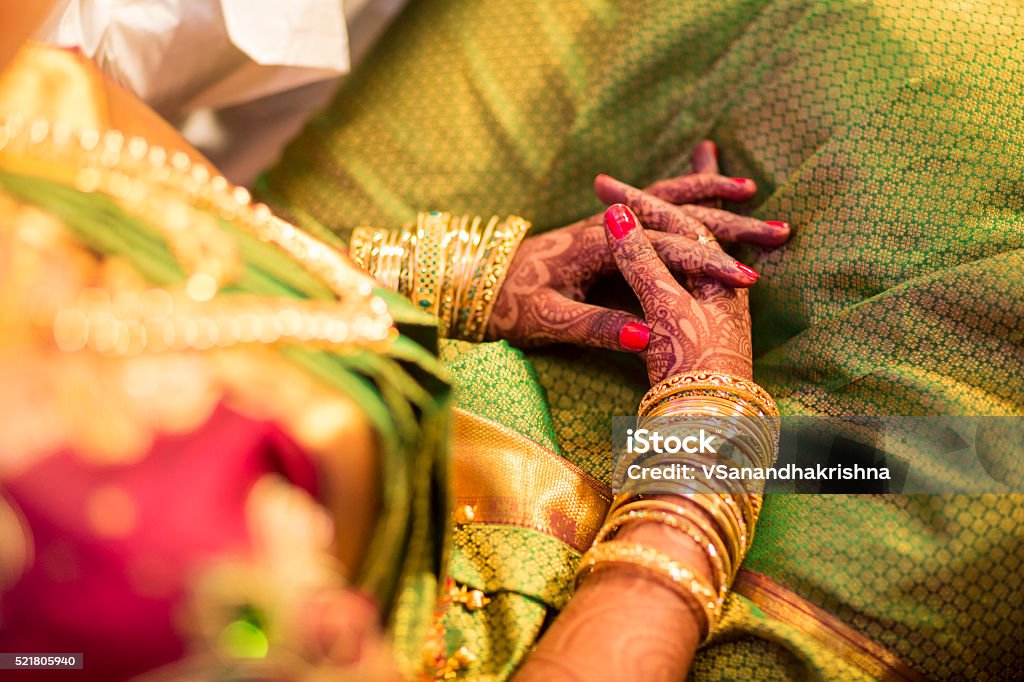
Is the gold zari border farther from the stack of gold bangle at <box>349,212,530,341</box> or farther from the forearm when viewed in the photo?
the stack of gold bangle at <box>349,212,530,341</box>

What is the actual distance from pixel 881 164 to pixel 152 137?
2.46 ft

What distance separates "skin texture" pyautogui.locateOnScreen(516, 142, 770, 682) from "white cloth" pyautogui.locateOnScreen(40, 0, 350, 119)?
518 millimetres

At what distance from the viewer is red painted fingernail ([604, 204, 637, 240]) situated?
78 centimetres

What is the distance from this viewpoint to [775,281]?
818mm

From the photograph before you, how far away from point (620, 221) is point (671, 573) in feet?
1.23

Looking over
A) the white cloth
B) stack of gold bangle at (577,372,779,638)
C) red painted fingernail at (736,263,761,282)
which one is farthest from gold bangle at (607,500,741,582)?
the white cloth

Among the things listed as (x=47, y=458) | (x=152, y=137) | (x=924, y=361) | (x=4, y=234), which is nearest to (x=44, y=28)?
(x=152, y=137)

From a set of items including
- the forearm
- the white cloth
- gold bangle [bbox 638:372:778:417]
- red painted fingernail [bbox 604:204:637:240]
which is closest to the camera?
the forearm

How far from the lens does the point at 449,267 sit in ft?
2.86

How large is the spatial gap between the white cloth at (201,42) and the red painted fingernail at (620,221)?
1.61 ft

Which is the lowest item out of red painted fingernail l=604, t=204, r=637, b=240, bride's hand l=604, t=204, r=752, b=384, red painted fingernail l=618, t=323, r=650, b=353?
red painted fingernail l=618, t=323, r=650, b=353

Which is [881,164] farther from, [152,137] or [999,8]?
[152,137]

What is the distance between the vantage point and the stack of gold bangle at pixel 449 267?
0.87m

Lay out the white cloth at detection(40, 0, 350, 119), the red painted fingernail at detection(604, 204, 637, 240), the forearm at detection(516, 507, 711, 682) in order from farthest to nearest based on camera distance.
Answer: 1. the white cloth at detection(40, 0, 350, 119)
2. the red painted fingernail at detection(604, 204, 637, 240)
3. the forearm at detection(516, 507, 711, 682)
